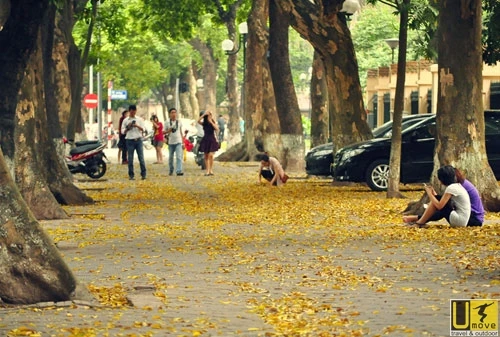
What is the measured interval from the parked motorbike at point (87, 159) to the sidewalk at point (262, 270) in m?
11.2

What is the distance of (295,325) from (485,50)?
22.9m

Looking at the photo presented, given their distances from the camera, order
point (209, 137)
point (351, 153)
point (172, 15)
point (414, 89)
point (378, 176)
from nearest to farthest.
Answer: point (378, 176)
point (351, 153)
point (209, 137)
point (172, 15)
point (414, 89)

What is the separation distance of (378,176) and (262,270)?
1622 cm

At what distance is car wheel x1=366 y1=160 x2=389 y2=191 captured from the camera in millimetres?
31188

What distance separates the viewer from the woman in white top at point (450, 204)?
20.1 meters

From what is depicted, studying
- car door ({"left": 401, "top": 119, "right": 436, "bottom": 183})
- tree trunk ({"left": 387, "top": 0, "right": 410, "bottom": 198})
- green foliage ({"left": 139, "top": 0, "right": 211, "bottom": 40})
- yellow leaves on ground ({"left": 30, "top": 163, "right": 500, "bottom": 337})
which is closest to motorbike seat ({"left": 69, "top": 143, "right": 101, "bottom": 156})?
yellow leaves on ground ({"left": 30, "top": 163, "right": 500, "bottom": 337})

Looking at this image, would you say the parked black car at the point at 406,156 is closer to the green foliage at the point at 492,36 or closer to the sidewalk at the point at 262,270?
the green foliage at the point at 492,36

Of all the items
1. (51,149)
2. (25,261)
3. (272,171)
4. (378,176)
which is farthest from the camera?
(272,171)

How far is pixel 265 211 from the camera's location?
24922 mm

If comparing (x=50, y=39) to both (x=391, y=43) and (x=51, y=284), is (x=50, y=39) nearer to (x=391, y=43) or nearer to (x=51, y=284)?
(x=51, y=284)

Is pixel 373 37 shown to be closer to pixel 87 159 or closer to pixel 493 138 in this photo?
pixel 87 159

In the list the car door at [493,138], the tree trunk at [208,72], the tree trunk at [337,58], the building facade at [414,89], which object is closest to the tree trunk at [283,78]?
the building facade at [414,89]

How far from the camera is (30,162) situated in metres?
23.1

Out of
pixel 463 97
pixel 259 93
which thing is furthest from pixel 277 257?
pixel 259 93
